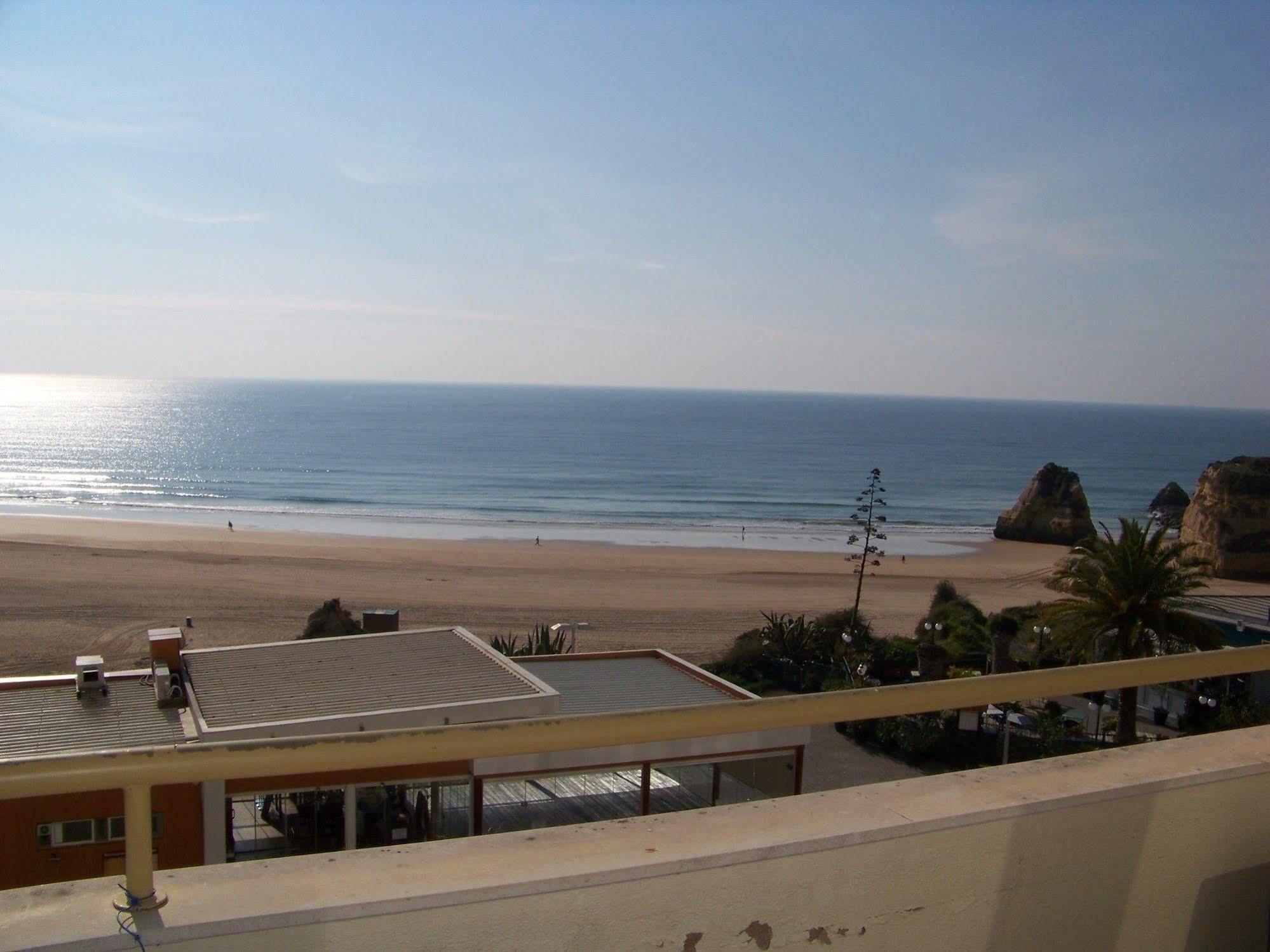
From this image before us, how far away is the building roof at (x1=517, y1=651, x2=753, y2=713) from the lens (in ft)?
38.6

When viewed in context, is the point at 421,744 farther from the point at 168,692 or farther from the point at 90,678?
the point at 90,678

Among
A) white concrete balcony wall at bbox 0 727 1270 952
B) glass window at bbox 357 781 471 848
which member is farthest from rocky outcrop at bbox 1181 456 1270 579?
white concrete balcony wall at bbox 0 727 1270 952

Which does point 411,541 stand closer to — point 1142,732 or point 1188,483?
point 1142,732

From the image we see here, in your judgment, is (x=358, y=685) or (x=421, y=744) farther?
(x=358, y=685)

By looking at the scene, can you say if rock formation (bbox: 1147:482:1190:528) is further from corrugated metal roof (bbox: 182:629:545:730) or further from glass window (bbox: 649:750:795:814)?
corrugated metal roof (bbox: 182:629:545:730)

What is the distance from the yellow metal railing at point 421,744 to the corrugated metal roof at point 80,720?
778 cm

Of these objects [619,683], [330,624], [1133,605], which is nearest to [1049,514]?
[1133,605]

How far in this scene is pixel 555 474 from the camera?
287ft

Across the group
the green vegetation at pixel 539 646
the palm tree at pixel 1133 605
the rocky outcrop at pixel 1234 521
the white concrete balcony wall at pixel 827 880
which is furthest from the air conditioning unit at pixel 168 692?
the rocky outcrop at pixel 1234 521

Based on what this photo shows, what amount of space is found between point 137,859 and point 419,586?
37.2m

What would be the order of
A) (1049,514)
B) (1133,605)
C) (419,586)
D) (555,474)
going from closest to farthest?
(1133,605) → (419,586) → (1049,514) → (555,474)

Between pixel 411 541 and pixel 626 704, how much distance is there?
40.2 m

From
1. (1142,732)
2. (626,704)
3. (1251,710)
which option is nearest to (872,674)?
(1142,732)

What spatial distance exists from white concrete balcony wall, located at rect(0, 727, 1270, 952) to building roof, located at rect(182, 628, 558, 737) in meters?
7.38
